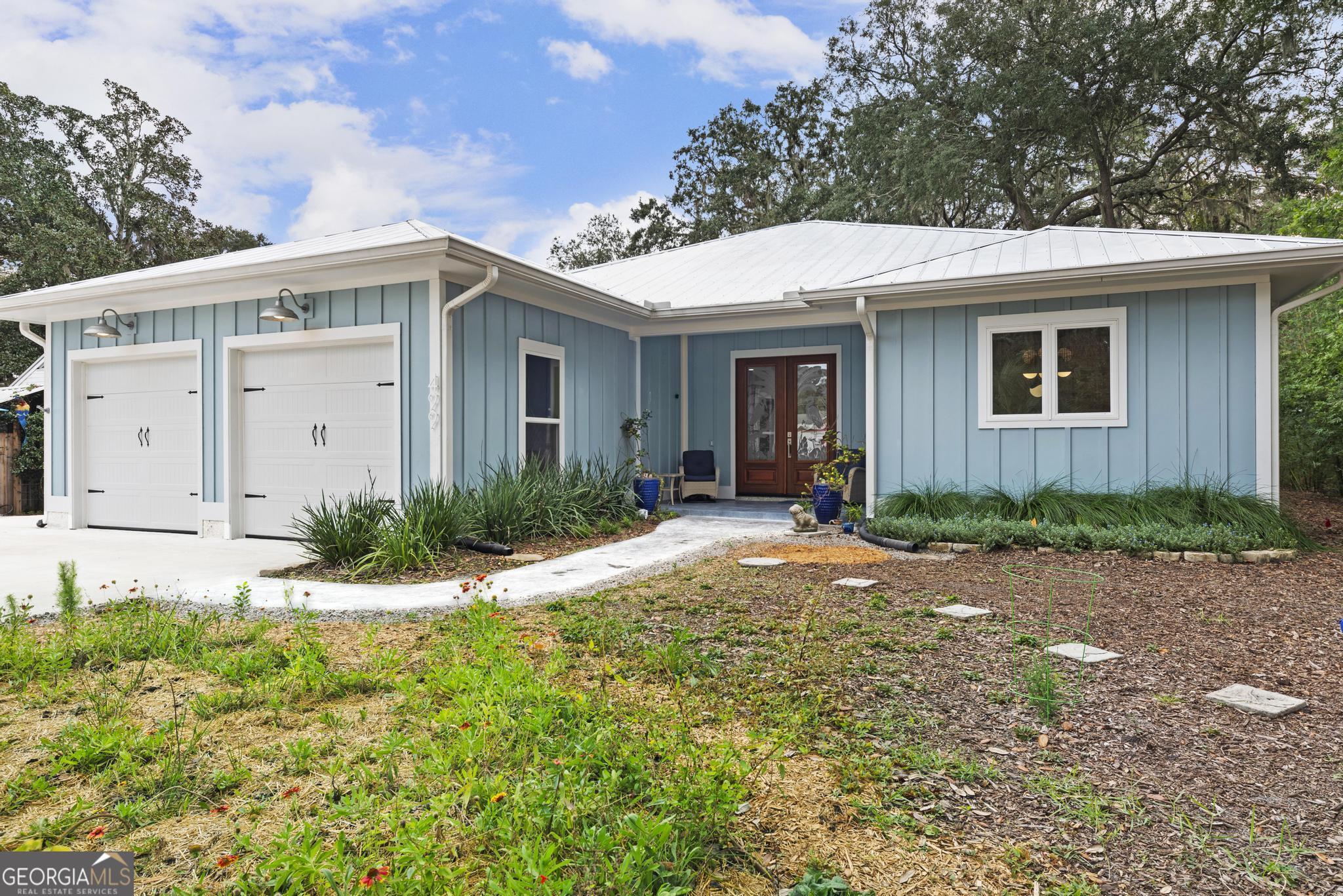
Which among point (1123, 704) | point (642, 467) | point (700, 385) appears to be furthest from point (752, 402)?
point (1123, 704)

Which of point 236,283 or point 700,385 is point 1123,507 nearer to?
point 700,385

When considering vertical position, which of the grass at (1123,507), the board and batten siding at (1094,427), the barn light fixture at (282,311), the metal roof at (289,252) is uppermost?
the metal roof at (289,252)

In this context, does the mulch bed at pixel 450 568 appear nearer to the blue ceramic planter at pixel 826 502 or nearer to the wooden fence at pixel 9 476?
the blue ceramic planter at pixel 826 502

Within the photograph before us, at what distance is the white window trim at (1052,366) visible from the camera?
21.8ft

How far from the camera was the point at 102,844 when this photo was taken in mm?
1710

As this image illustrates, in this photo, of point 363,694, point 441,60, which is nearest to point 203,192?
point 441,60

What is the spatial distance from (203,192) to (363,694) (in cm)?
2344

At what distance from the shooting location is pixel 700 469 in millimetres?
9945

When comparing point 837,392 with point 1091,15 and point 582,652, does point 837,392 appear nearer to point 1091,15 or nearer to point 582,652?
point 582,652

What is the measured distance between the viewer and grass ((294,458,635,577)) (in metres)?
5.45

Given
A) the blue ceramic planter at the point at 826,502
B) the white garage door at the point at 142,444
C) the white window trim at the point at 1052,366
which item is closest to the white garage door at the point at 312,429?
the white garage door at the point at 142,444

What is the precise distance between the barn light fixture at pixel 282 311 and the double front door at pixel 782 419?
5388 mm

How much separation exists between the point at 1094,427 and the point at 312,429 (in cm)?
723

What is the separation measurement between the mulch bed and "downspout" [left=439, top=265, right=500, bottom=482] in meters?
0.90
